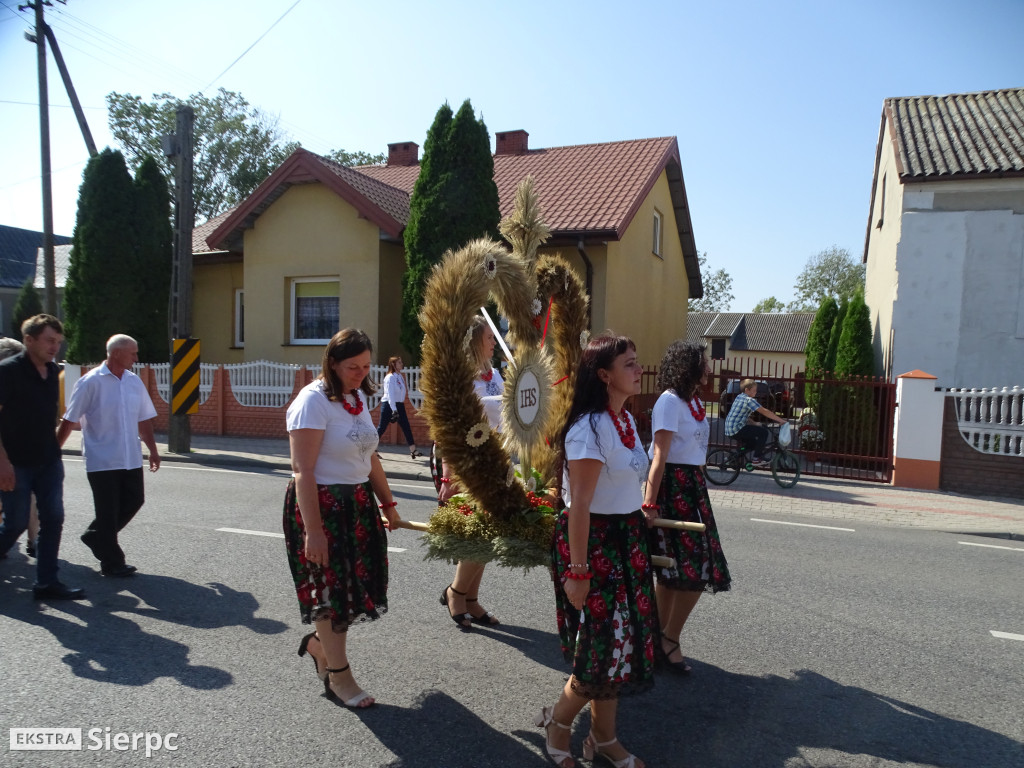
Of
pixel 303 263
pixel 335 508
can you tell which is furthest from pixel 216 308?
pixel 335 508

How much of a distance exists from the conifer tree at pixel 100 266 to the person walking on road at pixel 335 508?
1610 centimetres

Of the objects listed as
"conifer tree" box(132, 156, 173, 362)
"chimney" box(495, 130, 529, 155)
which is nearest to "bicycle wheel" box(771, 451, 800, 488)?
"chimney" box(495, 130, 529, 155)

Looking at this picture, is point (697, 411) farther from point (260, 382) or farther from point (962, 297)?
point (260, 382)

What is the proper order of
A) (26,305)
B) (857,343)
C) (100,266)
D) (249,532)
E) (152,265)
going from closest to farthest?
(249,532) < (857,343) < (100,266) < (152,265) < (26,305)

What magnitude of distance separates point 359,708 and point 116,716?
3.59 ft

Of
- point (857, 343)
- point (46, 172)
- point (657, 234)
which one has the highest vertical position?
point (46, 172)

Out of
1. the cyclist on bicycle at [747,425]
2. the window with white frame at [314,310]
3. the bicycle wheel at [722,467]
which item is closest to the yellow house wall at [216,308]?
the window with white frame at [314,310]

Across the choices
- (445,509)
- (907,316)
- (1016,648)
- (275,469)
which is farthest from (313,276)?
(1016,648)

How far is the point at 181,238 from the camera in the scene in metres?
12.7

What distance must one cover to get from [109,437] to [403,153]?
20462 mm

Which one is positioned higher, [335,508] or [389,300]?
[389,300]

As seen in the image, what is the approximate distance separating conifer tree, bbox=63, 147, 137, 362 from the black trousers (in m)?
13.4

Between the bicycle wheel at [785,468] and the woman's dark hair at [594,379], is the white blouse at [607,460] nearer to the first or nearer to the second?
the woman's dark hair at [594,379]

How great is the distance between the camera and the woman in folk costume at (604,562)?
289 centimetres
